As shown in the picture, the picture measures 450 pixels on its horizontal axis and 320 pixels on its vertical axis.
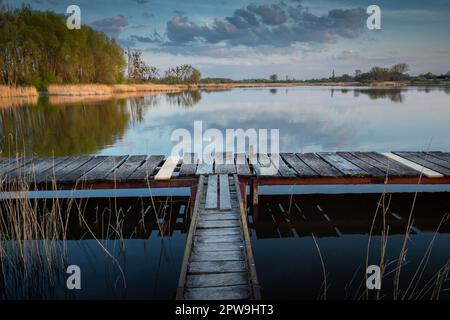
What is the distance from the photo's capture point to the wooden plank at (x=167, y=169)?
5.62 m

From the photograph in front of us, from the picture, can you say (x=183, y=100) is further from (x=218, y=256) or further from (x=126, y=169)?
(x=218, y=256)

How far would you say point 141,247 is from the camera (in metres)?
4.71

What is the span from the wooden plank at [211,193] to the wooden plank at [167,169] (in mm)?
737

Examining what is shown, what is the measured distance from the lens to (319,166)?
247 inches

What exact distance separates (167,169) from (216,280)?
3.46m

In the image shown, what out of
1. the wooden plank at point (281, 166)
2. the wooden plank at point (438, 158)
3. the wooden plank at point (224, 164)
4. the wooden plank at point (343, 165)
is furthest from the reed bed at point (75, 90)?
the wooden plank at point (438, 158)

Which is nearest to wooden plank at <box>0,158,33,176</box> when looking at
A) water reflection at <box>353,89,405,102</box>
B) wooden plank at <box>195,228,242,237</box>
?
wooden plank at <box>195,228,242,237</box>

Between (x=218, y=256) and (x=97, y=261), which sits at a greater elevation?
(x=218, y=256)

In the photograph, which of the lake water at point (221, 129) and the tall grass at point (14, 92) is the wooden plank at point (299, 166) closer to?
the lake water at point (221, 129)

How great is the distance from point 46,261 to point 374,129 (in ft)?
47.6

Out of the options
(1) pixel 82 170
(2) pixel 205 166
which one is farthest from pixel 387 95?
(1) pixel 82 170

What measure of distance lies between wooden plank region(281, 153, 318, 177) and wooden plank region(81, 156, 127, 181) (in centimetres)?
341
